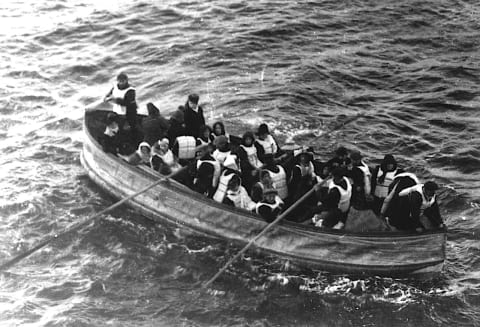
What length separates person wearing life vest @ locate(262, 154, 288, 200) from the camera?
1429cm

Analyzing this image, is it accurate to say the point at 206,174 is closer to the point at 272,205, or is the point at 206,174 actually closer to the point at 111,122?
the point at 272,205

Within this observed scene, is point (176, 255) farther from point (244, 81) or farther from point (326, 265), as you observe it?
point (244, 81)

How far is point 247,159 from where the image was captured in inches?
594

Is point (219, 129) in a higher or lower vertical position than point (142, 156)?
Result: higher

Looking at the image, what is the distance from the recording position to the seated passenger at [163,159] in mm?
15336

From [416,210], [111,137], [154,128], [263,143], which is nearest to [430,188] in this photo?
[416,210]

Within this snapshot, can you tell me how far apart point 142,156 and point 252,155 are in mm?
2752

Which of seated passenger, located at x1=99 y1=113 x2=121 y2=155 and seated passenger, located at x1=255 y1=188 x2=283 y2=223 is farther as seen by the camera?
seated passenger, located at x1=99 y1=113 x2=121 y2=155

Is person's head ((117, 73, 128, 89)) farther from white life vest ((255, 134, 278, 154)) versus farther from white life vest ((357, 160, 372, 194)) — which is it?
white life vest ((357, 160, 372, 194))

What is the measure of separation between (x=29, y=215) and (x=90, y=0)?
18336mm

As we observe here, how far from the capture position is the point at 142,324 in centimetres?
1297

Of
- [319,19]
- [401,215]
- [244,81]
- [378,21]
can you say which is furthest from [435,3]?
[401,215]

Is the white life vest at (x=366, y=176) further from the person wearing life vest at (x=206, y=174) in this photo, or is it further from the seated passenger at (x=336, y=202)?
the person wearing life vest at (x=206, y=174)

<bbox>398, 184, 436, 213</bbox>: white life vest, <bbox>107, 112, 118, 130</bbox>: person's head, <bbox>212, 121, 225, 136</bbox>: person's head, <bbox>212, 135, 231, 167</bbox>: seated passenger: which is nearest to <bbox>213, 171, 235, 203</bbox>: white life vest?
<bbox>212, 135, 231, 167</bbox>: seated passenger
